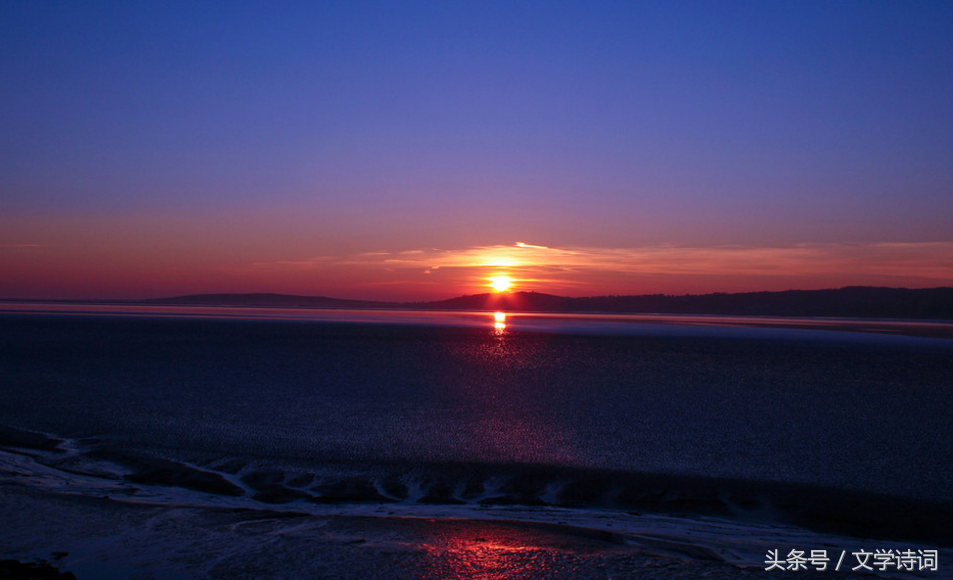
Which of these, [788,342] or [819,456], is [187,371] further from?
[788,342]

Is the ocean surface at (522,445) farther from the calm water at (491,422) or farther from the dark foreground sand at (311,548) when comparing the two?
the dark foreground sand at (311,548)

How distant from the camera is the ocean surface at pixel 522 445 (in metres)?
7.55

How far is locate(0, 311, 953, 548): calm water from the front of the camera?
8.96 meters

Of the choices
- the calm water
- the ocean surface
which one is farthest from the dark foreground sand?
the calm water

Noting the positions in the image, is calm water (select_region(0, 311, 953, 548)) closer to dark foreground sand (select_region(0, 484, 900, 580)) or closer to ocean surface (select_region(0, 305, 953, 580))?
ocean surface (select_region(0, 305, 953, 580))

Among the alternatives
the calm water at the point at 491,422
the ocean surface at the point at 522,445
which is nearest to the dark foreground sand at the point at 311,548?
the ocean surface at the point at 522,445

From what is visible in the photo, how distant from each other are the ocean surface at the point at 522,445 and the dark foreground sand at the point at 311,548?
0.30 metres

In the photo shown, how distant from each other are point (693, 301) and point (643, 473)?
129 meters

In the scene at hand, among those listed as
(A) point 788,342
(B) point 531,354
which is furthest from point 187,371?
(A) point 788,342

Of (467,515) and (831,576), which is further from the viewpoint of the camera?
(467,515)

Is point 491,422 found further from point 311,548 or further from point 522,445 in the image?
point 311,548

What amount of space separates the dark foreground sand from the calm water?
4.34 ft

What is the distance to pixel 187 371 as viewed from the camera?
1922 centimetres

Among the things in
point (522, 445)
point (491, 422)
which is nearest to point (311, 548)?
point (522, 445)
